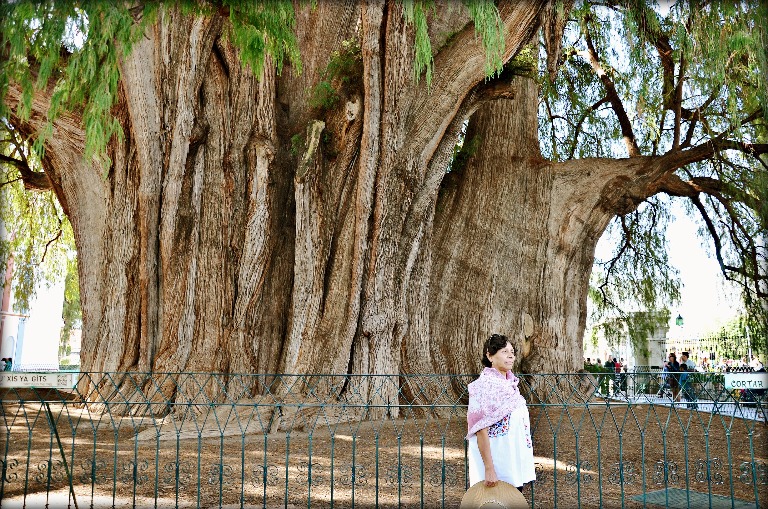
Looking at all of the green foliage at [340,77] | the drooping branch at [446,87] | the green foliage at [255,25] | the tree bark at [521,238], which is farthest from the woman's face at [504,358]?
the tree bark at [521,238]

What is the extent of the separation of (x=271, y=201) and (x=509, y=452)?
5197mm

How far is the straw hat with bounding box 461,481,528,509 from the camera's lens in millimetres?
2699

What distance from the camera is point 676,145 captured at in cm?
884

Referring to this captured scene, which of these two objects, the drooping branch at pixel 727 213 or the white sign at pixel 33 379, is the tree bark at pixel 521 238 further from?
the white sign at pixel 33 379

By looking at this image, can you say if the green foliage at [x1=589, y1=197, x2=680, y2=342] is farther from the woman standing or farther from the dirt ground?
the woman standing

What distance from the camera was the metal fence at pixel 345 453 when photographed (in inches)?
150

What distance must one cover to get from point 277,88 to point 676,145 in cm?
554

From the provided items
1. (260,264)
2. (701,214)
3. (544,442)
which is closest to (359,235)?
(260,264)

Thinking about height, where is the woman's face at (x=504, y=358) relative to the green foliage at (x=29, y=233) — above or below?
below

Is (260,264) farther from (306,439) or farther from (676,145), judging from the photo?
(676,145)

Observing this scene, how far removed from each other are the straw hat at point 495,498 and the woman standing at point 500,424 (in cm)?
19

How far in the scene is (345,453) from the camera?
559 cm

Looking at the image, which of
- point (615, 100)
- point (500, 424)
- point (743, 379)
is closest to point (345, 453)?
point (500, 424)

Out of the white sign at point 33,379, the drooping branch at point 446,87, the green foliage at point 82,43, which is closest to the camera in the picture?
the green foliage at point 82,43
